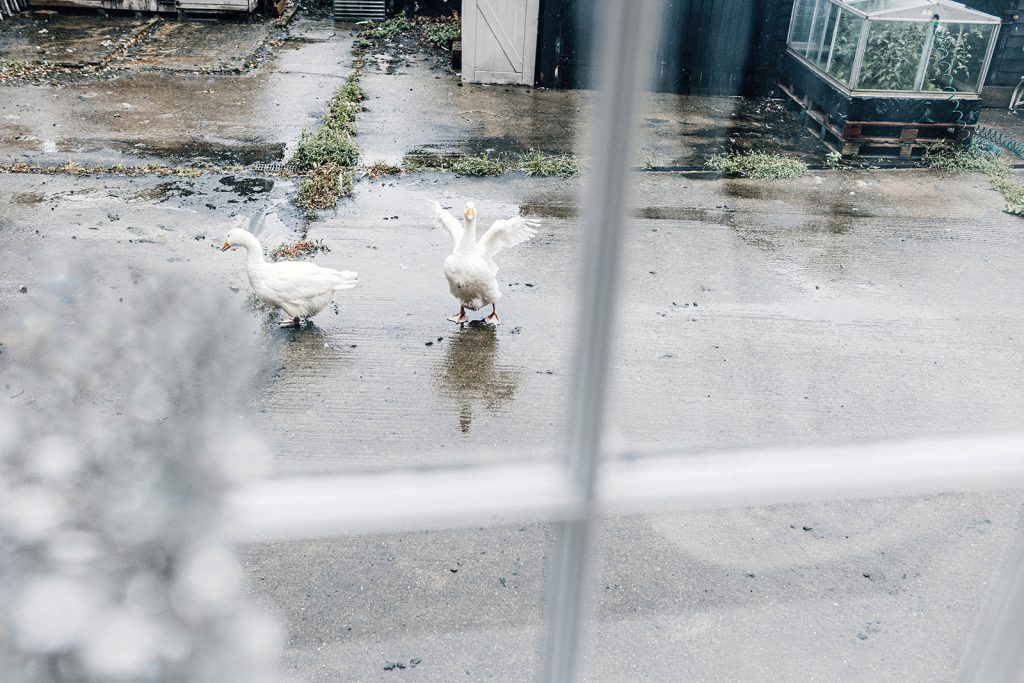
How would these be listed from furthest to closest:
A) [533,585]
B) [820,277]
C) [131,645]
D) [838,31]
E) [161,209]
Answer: [838,31], [161,209], [820,277], [533,585], [131,645]

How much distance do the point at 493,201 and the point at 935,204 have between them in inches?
85.4

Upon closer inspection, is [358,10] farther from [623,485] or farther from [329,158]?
[623,485]

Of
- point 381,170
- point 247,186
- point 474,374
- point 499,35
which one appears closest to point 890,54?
point 499,35

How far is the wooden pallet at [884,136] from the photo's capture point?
4422 mm

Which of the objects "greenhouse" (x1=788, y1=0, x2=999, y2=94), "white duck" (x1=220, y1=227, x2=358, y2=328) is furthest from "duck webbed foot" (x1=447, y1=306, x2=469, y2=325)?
"greenhouse" (x1=788, y1=0, x2=999, y2=94)

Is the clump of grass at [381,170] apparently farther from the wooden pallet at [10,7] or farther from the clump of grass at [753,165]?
the wooden pallet at [10,7]

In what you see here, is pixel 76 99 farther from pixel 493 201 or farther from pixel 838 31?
pixel 838 31

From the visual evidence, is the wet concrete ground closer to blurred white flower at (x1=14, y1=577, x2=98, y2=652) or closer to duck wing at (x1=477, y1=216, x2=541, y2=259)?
duck wing at (x1=477, y1=216, x2=541, y2=259)

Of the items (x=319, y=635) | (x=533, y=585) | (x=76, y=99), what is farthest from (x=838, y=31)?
(x=76, y=99)

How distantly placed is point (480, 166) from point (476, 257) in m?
1.64

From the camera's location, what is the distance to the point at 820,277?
3342mm

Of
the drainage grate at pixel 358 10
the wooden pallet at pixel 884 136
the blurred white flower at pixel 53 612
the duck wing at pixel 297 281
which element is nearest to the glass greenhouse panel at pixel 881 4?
the wooden pallet at pixel 884 136

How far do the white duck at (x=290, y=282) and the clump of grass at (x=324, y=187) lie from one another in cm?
99

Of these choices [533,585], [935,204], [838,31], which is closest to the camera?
[533,585]
